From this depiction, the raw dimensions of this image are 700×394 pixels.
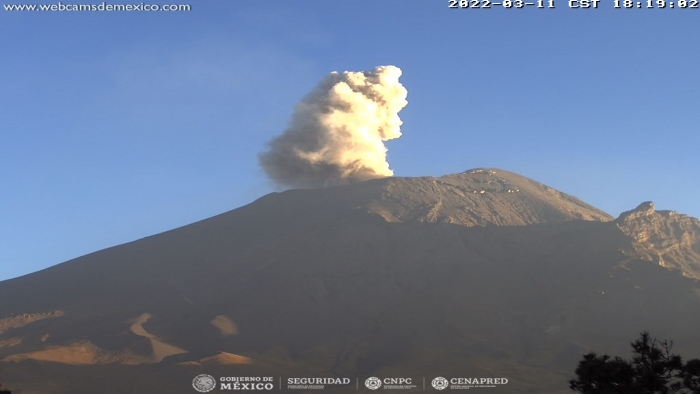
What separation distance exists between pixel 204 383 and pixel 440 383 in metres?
24.8

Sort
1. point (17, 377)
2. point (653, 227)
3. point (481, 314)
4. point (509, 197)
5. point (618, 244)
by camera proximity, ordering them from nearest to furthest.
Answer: point (17, 377), point (481, 314), point (618, 244), point (653, 227), point (509, 197)

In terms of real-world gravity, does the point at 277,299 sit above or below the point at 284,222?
below

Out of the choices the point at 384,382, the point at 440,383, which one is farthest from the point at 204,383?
the point at 440,383

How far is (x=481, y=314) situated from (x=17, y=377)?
199ft

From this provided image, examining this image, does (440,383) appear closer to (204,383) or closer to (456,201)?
(204,383)

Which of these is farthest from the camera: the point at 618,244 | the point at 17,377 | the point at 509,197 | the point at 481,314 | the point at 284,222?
the point at 509,197

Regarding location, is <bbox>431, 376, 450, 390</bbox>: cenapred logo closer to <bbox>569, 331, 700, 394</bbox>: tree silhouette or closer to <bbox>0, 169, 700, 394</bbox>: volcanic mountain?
<bbox>0, 169, 700, 394</bbox>: volcanic mountain

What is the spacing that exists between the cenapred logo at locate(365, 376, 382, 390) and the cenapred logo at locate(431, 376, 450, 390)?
18.8 feet

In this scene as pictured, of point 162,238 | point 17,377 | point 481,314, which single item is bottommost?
point 17,377

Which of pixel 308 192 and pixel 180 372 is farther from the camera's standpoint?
pixel 308 192

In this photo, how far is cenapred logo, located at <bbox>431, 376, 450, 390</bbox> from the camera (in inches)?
3484

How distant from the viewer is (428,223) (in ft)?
483

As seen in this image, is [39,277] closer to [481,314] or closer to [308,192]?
[308,192]

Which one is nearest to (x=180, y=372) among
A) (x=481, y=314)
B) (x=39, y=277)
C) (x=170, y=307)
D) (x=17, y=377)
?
(x=17, y=377)
